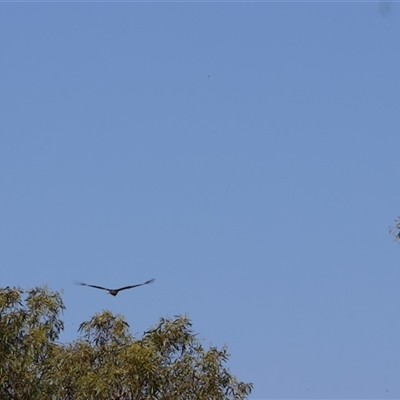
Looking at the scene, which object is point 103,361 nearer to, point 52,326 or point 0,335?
point 52,326

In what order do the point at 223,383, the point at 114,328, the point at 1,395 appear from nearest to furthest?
1. the point at 1,395
2. the point at 223,383
3. the point at 114,328

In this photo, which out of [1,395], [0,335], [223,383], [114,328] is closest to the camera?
[0,335]

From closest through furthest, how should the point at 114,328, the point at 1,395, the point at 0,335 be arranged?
1. the point at 0,335
2. the point at 1,395
3. the point at 114,328

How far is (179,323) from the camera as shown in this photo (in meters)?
39.0

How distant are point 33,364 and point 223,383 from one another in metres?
6.01

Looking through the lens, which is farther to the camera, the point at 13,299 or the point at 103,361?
the point at 103,361

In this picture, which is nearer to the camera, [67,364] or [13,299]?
[13,299]

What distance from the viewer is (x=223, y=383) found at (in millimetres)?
38781

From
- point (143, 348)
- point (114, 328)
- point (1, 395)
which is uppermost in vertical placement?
point (114, 328)

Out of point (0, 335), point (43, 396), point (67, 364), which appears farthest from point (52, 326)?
→ point (0, 335)

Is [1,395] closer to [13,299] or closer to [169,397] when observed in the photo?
[13,299]

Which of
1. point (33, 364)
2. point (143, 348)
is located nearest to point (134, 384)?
point (143, 348)

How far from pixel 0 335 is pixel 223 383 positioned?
8.06 metres

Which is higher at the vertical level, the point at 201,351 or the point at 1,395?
the point at 201,351
